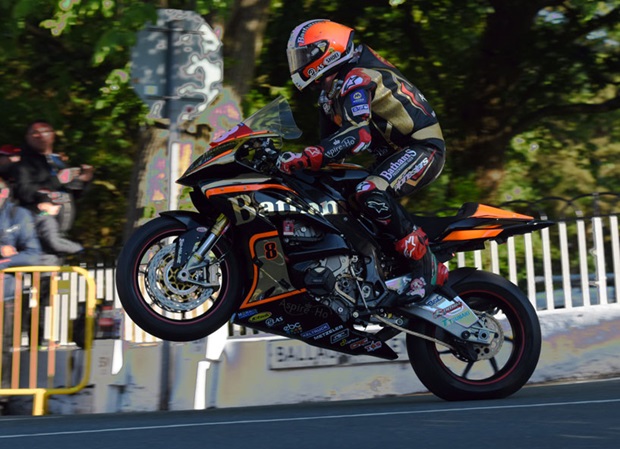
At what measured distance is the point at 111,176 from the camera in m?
14.7

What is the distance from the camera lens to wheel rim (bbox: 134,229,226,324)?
648 cm

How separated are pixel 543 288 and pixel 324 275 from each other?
396cm

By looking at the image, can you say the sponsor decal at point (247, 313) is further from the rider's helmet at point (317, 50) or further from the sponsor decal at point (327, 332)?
the rider's helmet at point (317, 50)

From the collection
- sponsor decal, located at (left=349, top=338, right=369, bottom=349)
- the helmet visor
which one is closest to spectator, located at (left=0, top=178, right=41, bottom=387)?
the helmet visor

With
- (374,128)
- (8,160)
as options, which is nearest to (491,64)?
(8,160)

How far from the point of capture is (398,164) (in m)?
7.04

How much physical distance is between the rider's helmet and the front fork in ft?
3.59

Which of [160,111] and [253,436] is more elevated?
[160,111]

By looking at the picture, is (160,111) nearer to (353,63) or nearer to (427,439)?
(353,63)

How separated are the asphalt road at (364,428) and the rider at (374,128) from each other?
36.8 inches

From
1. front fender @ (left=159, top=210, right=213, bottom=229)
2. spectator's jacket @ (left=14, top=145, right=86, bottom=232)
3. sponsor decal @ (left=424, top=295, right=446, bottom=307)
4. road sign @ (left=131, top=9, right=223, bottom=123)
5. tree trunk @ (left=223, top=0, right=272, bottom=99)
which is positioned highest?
tree trunk @ (left=223, top=0, right=272, bottom=99)

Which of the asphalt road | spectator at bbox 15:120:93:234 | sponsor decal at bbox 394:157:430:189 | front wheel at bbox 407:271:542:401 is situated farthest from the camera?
spectator at bbox 15:120:93:234

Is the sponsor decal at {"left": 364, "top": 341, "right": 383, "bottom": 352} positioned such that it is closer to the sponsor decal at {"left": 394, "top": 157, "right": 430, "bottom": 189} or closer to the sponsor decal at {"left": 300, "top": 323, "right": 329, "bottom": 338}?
the sponsor decal at {"left": 300, "top": 323, "right": 329, "bottom": 338}

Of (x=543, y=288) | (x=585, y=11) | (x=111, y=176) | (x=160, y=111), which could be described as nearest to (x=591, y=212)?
(x=543, y=288)
